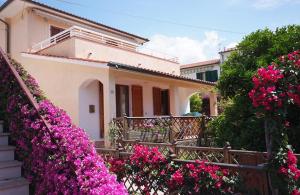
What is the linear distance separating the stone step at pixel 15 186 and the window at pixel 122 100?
1211 cm

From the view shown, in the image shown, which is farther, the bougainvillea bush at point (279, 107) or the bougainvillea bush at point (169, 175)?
the bougainvillea bush at point (169, 175)

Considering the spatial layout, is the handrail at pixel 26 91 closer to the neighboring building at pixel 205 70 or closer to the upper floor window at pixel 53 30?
the upper floor window at pixel 53 30

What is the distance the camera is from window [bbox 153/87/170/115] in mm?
19469

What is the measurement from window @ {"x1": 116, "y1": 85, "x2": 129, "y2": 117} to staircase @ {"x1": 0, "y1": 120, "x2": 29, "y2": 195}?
11.7 m

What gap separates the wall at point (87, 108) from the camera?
13946 mm

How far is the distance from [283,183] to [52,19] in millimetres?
17295

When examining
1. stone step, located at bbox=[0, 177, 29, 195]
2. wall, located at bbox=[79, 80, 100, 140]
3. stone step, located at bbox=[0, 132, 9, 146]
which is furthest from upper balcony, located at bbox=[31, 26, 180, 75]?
stone step, located at bbox=[0, 177, 29, 195]

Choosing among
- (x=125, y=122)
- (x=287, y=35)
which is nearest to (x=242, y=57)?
(x=287, y=35)

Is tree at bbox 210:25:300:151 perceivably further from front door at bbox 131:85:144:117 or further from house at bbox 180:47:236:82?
house at bbox 180:47:236:82

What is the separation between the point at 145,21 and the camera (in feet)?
70.1

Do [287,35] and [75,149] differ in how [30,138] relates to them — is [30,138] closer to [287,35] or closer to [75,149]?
[75,149]

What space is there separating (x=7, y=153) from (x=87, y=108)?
9.11m

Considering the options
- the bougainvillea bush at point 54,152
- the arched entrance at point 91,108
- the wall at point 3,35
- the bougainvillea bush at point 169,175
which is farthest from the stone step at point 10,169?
the wall at point 3,35

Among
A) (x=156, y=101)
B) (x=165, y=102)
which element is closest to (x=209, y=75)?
(x=165, y=102)
